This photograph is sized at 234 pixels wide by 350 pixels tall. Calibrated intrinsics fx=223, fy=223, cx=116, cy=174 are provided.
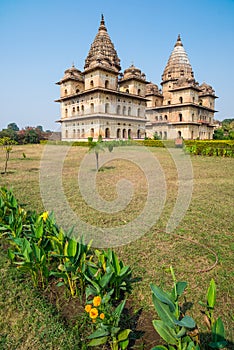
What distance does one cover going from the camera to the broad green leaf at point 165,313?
52.4 inches

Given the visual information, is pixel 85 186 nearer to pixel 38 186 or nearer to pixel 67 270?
pixel 38 186

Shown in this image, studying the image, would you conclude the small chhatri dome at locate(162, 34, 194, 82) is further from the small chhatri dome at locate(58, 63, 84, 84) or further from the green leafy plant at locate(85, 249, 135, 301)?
the green leafy plant at locate(85, 249, 135, 301)

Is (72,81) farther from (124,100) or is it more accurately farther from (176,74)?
(176,74)

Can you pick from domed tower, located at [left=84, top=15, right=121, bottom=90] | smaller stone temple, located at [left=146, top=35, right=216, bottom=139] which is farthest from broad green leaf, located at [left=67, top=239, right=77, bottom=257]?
smaller stone temple, located at [left=146, top=35, right=216, bottom=139]

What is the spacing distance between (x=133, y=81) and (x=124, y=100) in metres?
3.35

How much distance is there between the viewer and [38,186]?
6801 millimetres

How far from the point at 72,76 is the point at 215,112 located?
2682cm

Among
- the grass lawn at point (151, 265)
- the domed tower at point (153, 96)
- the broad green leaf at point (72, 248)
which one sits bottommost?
the grass lawn at point (151, 265)

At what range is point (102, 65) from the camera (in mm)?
27250

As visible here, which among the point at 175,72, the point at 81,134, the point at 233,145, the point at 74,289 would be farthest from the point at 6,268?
the point at 175,72

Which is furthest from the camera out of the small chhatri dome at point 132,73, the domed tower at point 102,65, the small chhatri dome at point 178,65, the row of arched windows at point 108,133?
the small chhatri dome at point 178,65

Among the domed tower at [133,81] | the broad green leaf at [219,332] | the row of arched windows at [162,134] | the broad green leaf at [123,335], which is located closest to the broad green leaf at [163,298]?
the broad green leaf at [219,332]

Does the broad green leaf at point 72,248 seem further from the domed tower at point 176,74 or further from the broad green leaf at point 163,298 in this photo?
the domed tower at point 176,74

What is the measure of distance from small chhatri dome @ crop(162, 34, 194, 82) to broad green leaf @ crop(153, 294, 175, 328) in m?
39.3
